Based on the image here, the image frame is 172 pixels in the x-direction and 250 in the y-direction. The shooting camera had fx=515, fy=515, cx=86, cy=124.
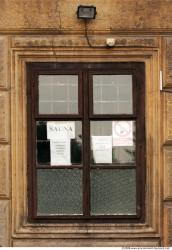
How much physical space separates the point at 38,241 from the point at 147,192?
1367 millimetres

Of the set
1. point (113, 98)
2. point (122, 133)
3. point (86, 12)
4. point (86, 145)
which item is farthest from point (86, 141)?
point (86, 12)

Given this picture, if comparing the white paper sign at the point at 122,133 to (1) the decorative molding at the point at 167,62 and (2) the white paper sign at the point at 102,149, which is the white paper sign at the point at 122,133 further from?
(1) the decorative molding at the point at 167,62

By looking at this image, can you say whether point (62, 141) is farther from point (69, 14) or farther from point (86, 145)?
point (69, 14)

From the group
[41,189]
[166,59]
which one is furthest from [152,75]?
[41,189]

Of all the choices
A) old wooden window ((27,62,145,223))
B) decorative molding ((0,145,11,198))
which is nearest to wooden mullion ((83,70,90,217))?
old wooden window ((27,62,145,223))

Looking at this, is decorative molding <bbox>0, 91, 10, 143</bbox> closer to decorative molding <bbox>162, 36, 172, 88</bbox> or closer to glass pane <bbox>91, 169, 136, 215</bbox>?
A: glass pane <bbox>91, 169, 136, 215</bbox>

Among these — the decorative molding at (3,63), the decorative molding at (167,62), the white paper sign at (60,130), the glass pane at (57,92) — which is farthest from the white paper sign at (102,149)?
the decorative molding at (3,63)

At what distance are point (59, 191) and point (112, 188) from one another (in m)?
0.61

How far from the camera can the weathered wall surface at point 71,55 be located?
5820 mm

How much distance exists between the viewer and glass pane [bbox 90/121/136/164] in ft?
19.4

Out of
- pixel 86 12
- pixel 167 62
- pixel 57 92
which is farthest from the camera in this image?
pixel 57 92

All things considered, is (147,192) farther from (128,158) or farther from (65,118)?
(65,118)

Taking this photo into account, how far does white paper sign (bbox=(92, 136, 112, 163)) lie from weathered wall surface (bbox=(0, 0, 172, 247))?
1.69ft

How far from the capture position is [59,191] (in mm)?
5941
